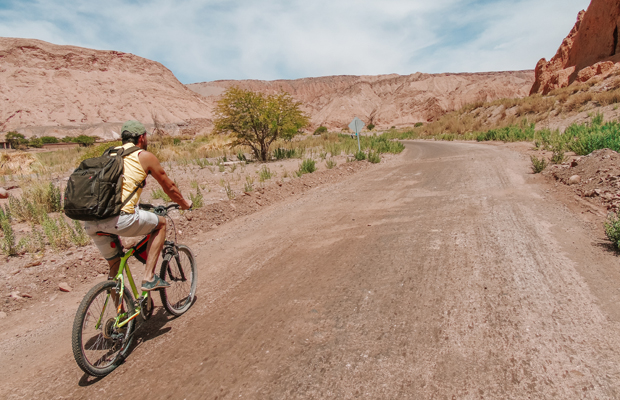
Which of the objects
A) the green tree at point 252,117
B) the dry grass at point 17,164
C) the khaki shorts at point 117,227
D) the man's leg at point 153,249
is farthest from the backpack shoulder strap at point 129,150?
the dry grass at point 17,164

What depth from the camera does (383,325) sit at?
2896 millimetres

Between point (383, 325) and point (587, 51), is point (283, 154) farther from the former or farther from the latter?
point (587, 51)

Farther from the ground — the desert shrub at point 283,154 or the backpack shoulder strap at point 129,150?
the backpack shoulder strap at point 129,150

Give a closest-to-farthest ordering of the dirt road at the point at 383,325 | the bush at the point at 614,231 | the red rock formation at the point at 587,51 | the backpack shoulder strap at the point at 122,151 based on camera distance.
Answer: the dirt road at the point at 383,325, the backpack shoulder strap at the point at 122,151, the bush at the point at 614,231, the red rock formation at the point at 587,51

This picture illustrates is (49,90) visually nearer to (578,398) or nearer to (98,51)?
(98,51)

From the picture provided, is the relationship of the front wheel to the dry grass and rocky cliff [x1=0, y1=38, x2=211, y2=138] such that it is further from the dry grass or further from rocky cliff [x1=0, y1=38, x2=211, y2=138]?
rocky cliff [x1=0, y1=38, x2=211, y2=138]

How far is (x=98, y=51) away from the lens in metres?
85.6

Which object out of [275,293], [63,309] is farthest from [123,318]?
[63,309]

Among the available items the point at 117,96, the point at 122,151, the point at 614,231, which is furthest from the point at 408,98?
the point at 122,151

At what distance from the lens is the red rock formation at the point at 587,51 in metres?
29.5

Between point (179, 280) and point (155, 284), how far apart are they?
1.78 feet

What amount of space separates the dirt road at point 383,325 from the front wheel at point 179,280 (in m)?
0.15

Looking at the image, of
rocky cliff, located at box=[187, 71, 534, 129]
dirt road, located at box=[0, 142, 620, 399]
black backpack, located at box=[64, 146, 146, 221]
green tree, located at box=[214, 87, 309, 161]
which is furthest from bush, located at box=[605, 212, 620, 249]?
rocky cliff, located at box=[187, 71, 534, 129]

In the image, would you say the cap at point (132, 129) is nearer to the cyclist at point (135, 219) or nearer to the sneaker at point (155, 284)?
the cyclist at point (135, 219)
